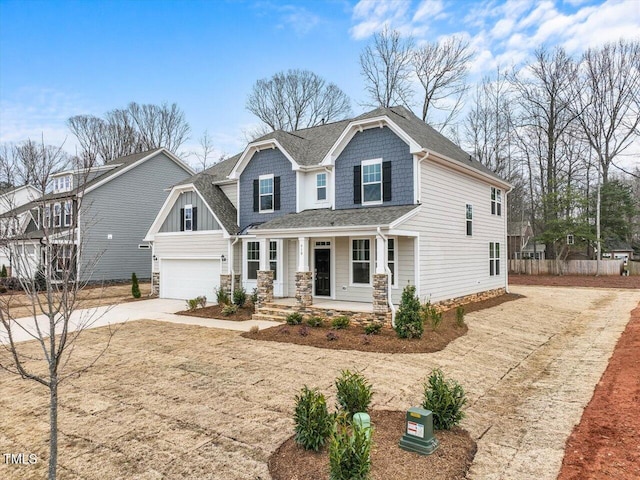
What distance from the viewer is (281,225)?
546 inches

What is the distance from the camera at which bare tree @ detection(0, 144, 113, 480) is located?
3520mm

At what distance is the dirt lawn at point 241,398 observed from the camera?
4465 mm

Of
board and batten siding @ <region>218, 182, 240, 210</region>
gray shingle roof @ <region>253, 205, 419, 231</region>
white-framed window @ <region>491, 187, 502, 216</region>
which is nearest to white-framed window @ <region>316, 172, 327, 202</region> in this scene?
gray shingle roof @ <region>253, 205, 419, 231</region>

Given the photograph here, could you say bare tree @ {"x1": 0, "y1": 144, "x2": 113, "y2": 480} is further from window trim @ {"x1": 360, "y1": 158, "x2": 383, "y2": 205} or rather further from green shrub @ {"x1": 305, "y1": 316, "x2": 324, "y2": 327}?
window trim @ {"x1": 360, "y1": 158, "x2": 383, "y2": 205}

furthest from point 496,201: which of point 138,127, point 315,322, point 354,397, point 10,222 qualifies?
point 138,127

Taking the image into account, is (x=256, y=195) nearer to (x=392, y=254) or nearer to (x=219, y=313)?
(x=219, y=313)

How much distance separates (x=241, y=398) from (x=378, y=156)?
968 centimetres

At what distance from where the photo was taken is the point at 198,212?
17.7m

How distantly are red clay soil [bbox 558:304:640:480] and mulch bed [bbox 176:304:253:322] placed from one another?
979 centimetres

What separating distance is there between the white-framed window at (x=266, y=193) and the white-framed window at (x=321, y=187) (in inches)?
81.4

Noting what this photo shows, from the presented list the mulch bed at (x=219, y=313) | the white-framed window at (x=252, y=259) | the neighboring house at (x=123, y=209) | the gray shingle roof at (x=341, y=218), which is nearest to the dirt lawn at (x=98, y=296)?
the neighboring house at (x=123, y=209)

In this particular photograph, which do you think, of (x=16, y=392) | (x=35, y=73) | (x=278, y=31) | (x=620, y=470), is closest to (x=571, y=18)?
(x=278, y=31)

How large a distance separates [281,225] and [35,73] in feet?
30.2

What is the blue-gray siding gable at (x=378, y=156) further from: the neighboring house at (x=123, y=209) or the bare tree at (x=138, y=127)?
the bare tree at (x=138, y=127)
